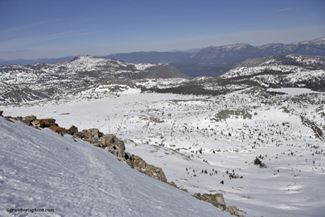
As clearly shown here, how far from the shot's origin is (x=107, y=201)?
3.74 metres

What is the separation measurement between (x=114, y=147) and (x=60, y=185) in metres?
6.19

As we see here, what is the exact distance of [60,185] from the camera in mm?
3721

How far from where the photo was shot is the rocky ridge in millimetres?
A: 7238

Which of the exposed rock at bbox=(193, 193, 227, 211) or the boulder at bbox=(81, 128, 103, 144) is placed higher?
the boulder at bbox=(81, 128, 103, 144)

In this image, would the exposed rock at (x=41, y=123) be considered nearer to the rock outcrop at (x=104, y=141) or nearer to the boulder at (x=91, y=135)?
the rock outcrop at (x=104, y=141)

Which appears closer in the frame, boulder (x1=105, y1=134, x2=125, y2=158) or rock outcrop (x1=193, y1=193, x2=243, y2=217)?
rock outcrop (x1=193, y1=193, x2=243, y2=217)

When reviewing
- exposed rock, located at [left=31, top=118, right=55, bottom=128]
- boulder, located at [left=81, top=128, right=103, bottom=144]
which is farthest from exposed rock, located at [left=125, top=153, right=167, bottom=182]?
exposed rock, located at [left=31, top=118, right=55, bottom=128]

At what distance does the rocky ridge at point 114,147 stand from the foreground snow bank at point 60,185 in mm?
2172

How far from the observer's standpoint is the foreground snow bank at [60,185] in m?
2.99

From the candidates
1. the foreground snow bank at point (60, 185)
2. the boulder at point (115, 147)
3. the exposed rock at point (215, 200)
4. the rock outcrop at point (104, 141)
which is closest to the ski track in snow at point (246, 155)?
the exposed rock at point (215, 200)

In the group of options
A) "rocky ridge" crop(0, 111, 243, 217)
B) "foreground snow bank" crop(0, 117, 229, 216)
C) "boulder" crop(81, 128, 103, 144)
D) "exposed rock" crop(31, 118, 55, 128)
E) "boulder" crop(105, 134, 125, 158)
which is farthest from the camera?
"boulder" crop(81, 128, 103, 144)

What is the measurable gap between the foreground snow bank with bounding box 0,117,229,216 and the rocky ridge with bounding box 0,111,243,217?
217cm

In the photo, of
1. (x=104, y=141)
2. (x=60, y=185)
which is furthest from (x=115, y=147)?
(x=60, y=185)

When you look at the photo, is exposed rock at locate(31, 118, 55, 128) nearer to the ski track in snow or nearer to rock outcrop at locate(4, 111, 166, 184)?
rock outcrop at locate(4, 111, 166, 184)
